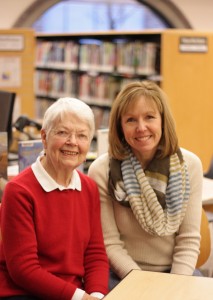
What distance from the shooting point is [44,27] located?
1044 centimetres

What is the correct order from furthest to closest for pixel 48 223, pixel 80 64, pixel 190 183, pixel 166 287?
pixel 80 64
pixel 190 183
pixel 48 223
pixel 166 287

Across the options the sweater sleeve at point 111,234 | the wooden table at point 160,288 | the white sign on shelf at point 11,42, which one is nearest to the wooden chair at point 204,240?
the sweater sleeve at point 111,234

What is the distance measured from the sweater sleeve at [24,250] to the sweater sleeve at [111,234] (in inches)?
16.2

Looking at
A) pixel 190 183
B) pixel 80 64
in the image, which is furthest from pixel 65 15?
pixel 190 183

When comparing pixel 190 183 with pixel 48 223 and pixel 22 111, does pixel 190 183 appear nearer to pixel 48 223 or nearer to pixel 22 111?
pixel 48 223

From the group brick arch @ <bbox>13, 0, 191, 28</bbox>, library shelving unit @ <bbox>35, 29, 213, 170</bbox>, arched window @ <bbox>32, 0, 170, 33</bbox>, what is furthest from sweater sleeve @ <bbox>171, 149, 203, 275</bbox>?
arched window @ <bbox>32, 0, 170, 33</bbox>

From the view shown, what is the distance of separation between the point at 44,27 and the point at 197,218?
326 inches

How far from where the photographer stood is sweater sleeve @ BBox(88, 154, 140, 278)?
8.39 feet

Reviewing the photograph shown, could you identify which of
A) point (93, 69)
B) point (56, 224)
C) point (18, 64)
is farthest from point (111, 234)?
point (93, 69)

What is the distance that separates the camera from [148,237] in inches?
103

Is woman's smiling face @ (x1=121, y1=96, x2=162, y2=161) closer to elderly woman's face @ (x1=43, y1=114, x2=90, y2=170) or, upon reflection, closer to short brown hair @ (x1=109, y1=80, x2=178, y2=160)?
short brown hair @ (x1=109, y1=80, x2=178, y2=160)

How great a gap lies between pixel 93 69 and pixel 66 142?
18.1 feet

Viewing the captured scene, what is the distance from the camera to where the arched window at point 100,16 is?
34.4ft

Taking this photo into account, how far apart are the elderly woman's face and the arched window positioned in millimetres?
8415
